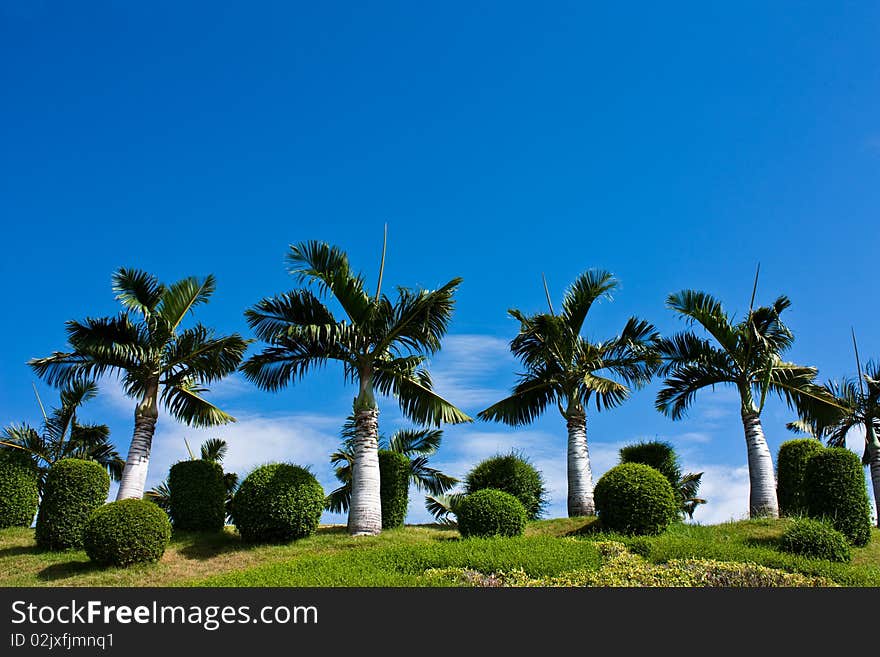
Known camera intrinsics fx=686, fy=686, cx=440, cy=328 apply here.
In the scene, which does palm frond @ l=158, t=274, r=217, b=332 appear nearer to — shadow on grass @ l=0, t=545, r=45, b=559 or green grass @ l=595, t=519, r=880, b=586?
shadow on grass @ l=0, t=545, r=45, b=559

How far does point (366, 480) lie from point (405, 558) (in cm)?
489

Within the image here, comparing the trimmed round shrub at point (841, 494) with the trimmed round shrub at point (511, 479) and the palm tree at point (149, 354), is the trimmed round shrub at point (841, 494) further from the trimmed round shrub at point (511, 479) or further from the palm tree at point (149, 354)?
the palm tree at point (149, 354)

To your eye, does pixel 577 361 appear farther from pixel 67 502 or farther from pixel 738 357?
pixel 67 502

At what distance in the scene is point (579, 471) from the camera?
64.9 ft

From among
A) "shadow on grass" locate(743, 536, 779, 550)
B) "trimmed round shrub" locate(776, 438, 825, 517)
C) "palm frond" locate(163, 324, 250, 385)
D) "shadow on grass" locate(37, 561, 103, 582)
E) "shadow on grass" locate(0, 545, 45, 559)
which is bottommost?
"shadow on grass" locate(37, 561, 103, 582)

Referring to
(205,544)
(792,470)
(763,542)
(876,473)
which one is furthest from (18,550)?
(876,473)

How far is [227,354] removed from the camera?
21.0m

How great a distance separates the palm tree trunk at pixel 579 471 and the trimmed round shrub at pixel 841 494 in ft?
18.5

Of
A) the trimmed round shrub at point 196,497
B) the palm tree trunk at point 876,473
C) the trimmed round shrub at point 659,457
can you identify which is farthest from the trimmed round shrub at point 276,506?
the palm tree trunk at point 876,473

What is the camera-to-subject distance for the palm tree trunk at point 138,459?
18281mm

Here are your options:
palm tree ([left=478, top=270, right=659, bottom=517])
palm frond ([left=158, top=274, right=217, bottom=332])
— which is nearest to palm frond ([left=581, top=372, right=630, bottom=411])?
palm tree ([left=478, top=270, right=659, bottom=517])

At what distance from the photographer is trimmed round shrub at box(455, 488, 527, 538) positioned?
16.5m

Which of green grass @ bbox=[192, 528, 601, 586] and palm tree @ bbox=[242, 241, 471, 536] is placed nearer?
green grass @ bbox=[192, 528, 601, 586]

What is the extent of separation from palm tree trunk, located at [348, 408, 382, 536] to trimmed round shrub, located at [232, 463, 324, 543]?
0.97 m
